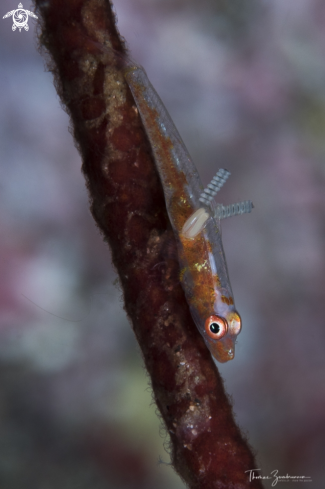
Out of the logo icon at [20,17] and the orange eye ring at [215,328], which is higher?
the logo icon at [20,17]

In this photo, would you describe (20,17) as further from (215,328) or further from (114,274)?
(215,328)

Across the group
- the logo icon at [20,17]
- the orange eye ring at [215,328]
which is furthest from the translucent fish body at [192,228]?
the logo icon at [20,17]

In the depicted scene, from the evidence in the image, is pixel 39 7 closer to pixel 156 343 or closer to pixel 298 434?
pixel 156 343

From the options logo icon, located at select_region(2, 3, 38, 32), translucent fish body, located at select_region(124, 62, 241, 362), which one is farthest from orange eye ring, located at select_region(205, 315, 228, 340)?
logo icon, located at select_region(2, 3, 38, 32)

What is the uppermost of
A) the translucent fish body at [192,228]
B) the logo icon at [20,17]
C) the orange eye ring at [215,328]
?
the logo icon at [20,17]

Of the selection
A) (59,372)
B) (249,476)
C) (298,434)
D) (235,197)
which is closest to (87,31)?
(235,197)

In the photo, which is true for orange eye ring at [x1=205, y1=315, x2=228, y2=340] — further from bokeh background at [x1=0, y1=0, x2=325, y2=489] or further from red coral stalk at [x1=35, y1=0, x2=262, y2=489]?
bokeh background at [x1=0, y1=0, x2=325, y2=489]

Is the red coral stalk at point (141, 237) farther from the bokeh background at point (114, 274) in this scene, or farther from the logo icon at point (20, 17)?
the logo icon at point (20, 17)
